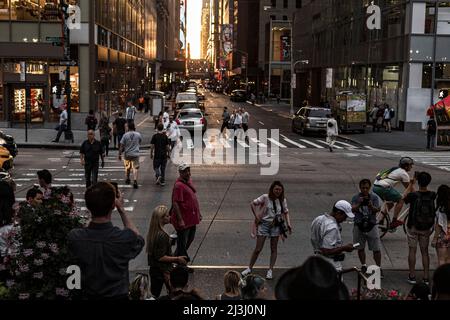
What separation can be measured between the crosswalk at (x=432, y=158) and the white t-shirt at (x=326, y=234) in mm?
15723

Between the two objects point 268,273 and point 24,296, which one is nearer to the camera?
point 24,296

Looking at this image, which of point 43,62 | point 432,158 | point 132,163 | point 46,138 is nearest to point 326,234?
point 132,163

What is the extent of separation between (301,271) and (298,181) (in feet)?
53.3

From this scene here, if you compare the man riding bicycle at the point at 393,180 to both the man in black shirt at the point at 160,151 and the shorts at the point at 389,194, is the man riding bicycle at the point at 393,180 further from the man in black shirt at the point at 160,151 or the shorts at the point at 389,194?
the man in black shirt at the point at 160,151

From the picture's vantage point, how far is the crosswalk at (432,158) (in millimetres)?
24266

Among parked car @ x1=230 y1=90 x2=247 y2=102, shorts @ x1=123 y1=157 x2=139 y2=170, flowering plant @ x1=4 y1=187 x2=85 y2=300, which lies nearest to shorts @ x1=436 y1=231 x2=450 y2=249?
flowering plant @ x1=4 y1=187 x2=85 y2=300

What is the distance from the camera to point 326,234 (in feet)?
27.1

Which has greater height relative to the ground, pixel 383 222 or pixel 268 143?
pixel 383 222

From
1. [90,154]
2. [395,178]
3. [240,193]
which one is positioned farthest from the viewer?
[240,193]

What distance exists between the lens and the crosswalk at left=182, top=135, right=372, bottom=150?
30.2 m

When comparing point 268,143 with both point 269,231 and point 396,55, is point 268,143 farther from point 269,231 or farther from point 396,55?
point 269,231

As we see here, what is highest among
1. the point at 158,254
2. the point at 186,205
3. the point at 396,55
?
the point at 396,55

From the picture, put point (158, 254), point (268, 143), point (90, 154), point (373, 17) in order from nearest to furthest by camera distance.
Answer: point (158, 254), point (90, 154), point (268, 143), point (373, 17)

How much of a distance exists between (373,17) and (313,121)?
14.0 metres
